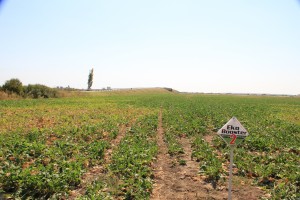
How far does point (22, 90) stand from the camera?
42750 millimetres

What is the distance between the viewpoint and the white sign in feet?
18.3

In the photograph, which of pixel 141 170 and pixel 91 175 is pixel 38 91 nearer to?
pixel 91 175

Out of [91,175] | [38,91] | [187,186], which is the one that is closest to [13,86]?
[38,91]

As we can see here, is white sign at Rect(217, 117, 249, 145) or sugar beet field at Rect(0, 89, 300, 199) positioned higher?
white sign at Rect(217, 117, 249, 145)

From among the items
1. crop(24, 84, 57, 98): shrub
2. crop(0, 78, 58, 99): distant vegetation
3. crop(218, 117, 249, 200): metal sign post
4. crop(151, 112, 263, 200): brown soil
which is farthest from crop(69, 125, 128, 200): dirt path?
crop(24, 84, 57, 98): shrub

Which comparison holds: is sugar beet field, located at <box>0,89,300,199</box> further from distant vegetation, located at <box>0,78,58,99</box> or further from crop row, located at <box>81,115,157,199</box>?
distant vegetation, located at <box>0,78,58,99</box>

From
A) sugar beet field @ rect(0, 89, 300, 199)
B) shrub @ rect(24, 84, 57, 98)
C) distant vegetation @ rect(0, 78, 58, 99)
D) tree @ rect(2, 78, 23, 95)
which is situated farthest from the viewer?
shrub @ rect(24, 84, 57, 98)

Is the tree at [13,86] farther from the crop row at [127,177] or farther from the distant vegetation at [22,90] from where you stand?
the crop row at [127,177]

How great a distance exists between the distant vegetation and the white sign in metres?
40.2

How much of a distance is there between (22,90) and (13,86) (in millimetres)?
1705

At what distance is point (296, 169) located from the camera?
7.41 m

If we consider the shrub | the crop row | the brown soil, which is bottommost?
the brown soil

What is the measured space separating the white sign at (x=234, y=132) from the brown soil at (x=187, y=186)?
159 cm

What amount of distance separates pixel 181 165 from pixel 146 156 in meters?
1.27
